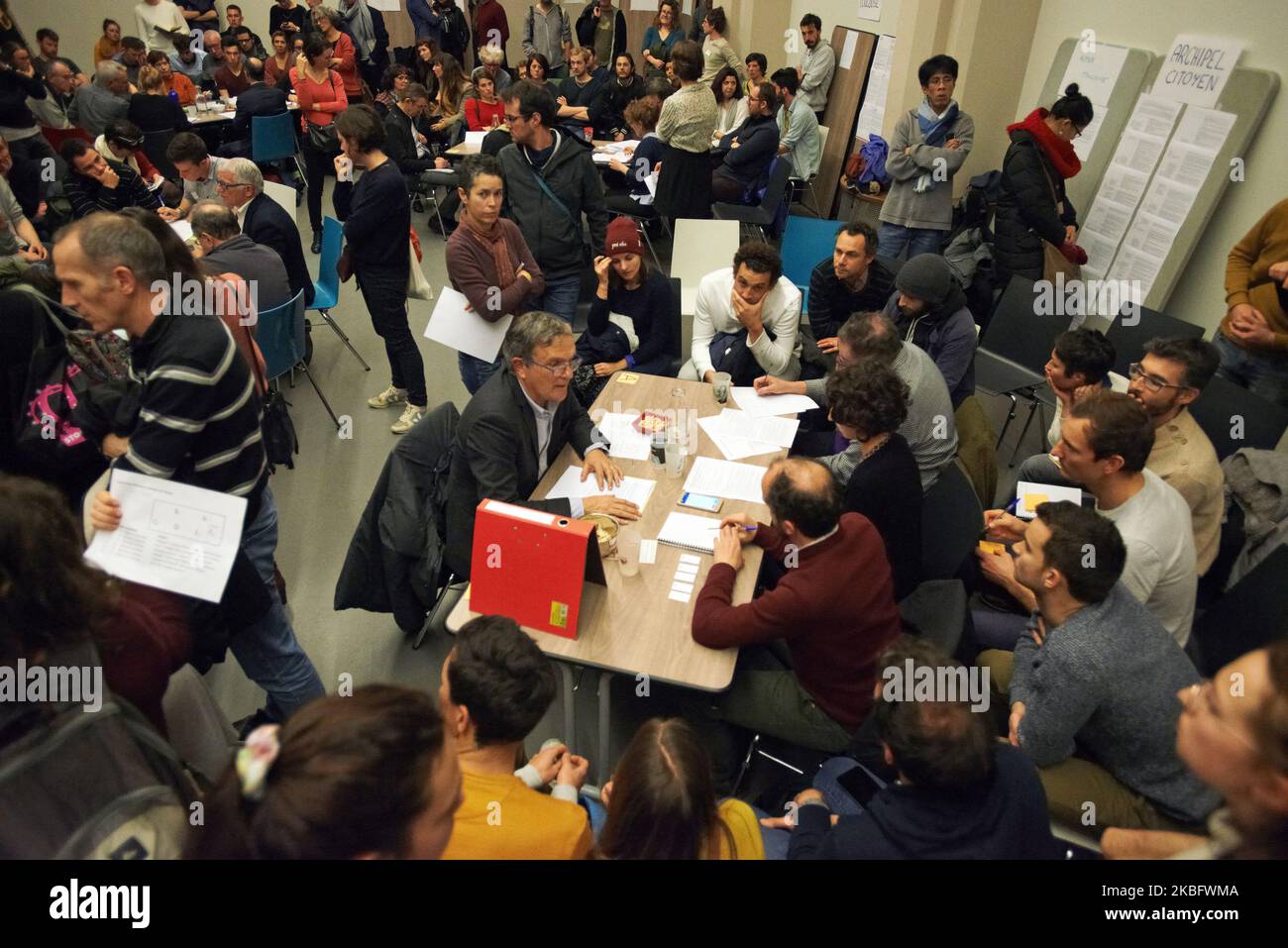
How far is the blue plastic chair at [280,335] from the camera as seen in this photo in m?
3.88

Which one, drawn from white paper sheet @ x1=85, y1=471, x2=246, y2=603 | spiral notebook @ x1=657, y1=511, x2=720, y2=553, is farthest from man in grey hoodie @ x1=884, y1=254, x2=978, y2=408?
white paper sheet @ x1=85, y1=471, x2=246, y2=603

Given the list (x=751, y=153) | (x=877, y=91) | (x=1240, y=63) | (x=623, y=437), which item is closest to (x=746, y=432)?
(x=623, y=437)

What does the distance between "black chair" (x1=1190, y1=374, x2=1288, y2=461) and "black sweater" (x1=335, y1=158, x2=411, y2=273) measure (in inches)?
158

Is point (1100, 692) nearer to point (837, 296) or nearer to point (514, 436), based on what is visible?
point (514, 436)

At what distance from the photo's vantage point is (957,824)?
1594 mm

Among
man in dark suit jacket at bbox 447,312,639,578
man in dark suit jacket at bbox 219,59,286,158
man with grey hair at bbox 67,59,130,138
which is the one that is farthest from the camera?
man in dark suit jacket at bbox 219,59,286,158

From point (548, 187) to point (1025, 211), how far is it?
3.02 metres

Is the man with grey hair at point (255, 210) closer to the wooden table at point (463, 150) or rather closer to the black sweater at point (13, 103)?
the wooden table at point (463, 150)

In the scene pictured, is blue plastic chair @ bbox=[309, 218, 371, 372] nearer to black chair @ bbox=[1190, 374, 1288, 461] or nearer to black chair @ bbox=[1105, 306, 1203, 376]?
black chair @ bbox=[1105, 306, 1203, 376]

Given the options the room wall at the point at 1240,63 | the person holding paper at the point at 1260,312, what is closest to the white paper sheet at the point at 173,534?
the person holding paper at the point at 1260,312

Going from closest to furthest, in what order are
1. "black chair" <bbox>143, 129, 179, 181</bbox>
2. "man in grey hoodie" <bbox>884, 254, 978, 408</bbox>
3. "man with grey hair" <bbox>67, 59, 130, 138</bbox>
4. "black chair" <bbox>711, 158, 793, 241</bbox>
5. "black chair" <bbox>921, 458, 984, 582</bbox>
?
"black chair" <bbox>921, 458, 984, 582</bbox> < "man in grey hoodie" <bbox>884, 254, 978, 408</bbox> < "black chair" <bbox>711, 158, 793, 241</bbox> < "black chair" <bbox>143, 129, 179, 181</bbox> < "man with grey hair" <bbox>67, 59, 130, 138</bbox>

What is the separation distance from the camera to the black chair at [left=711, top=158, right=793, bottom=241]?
6.08 metres

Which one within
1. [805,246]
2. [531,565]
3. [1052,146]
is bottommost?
[805,246]
